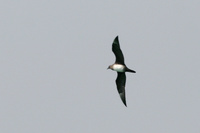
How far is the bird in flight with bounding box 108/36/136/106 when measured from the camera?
72137 mm

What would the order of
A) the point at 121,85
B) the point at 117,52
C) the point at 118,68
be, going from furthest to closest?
the point at 121,85
the point at 118,68
the point at 117,52

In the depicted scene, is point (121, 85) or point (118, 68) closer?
point (118, 68)

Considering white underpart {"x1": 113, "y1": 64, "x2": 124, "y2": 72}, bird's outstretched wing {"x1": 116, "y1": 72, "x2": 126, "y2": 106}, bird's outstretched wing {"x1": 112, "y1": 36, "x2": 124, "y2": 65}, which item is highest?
bird's outstretched wing {"x1": 112, "y1": 36, "x2": 124, "y2": 65}

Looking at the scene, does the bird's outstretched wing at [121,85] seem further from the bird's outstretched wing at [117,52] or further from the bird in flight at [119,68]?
the bird's outstretched wing at [117,52]

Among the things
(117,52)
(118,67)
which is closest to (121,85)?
(118,67)

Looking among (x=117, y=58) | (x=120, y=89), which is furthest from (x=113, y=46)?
(x=120, y=89)

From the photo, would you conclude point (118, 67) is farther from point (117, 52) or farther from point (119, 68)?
point (117, 52)

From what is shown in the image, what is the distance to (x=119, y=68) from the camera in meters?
74.4

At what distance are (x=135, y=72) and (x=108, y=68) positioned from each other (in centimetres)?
394

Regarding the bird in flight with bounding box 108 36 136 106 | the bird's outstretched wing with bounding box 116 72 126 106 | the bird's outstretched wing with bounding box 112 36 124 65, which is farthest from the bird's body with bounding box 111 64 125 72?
the bird's outstretched wing with bounding box 116 72 126 106

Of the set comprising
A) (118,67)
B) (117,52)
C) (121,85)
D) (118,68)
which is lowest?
(121,85)

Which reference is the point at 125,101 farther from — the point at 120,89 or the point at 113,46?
the point at 113,46

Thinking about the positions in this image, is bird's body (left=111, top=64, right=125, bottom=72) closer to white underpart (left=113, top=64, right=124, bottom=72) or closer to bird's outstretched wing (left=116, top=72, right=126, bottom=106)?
white underpart (left=113, top=64, right=124, bottom=72)

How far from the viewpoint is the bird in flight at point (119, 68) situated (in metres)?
72.1
